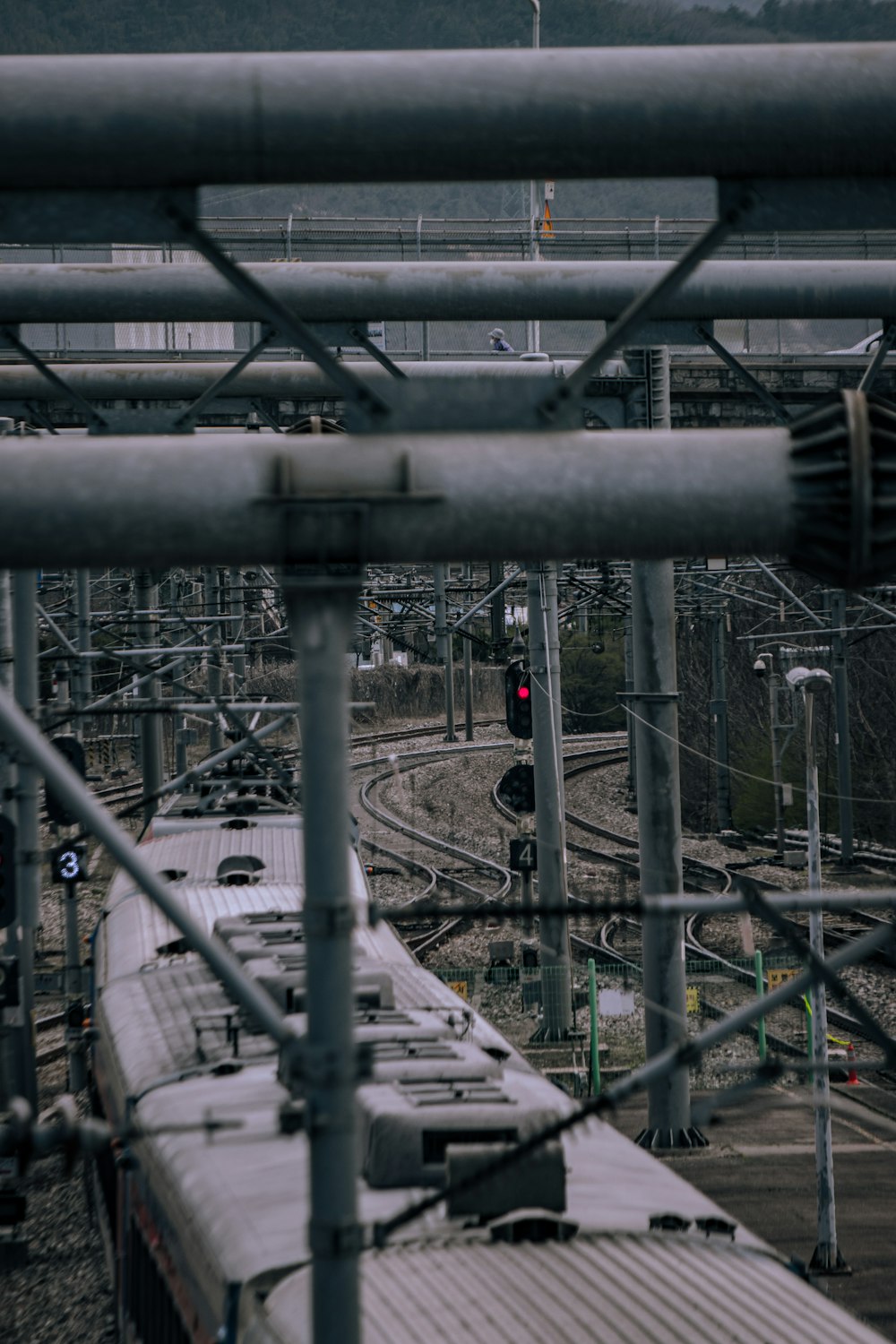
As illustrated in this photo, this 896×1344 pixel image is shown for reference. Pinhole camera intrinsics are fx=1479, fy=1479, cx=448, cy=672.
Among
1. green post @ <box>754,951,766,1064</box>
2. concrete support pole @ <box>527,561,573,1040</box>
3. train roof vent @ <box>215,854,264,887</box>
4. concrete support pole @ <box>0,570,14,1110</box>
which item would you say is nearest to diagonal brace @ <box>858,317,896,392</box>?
train roof vent @ <box>215,854,264,887</box>

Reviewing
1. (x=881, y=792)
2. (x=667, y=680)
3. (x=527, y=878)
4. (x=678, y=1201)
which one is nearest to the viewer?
(x=678, y=1201)

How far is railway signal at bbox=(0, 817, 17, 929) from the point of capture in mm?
13461

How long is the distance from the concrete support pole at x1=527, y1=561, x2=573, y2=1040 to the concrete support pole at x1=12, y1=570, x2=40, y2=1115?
5821 millimetres

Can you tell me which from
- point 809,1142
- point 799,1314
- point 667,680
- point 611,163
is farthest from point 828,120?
point 809,1142

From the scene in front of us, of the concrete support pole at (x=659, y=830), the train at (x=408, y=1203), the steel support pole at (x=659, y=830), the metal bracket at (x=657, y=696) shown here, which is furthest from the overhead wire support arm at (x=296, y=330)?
the metal bracket at (x=657, y=696)

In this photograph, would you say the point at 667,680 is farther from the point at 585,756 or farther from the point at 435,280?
the point at 585,756

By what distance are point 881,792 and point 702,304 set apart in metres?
28.8

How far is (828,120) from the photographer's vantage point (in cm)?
428

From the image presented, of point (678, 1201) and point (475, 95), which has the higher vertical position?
point (475, 95)

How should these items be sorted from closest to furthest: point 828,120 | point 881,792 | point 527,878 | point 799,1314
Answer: point 828,120, point 799,1314, point 527,878, point 881,792

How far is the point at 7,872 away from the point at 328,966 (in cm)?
1019

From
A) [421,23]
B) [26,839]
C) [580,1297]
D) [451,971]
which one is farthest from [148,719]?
[421,23]

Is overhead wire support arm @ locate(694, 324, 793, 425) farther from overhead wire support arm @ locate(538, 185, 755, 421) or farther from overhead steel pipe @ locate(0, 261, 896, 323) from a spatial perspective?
overhead wire support arm @ locate(538, 185, 755, 421)

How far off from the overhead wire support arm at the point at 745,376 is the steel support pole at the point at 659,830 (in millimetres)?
1712
